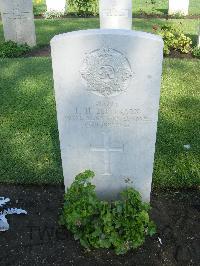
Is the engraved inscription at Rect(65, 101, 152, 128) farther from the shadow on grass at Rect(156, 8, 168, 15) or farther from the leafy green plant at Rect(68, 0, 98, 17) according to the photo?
the shadow on grass at Rect(156, 8, 168, 15)

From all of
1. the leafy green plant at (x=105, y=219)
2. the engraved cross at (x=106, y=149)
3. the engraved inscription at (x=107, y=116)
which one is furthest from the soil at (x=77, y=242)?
the engraved inscription at (x=107, y=116)

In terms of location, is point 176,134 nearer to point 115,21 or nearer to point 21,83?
point 21,83

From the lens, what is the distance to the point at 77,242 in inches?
137

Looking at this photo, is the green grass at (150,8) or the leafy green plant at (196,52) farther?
the green grass at (150,8)

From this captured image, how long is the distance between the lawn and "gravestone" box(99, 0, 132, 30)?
221 centimetres

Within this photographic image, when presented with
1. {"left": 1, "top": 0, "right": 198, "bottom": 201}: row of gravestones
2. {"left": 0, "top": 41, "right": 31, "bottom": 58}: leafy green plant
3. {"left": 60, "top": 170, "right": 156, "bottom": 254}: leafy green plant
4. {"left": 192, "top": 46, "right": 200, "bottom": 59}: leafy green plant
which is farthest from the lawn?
{"left": 60, "top": 170, "right": 156, "bottom": 254}: leafy green plant

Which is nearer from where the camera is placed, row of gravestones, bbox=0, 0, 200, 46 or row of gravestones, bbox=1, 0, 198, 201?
row of gravestones, bbox=1, 0, 198, 201

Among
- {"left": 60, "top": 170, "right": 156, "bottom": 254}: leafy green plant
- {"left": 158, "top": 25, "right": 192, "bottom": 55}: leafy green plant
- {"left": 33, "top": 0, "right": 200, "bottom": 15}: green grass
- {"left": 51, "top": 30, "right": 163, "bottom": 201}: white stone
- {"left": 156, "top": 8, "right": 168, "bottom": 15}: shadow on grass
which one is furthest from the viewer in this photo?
{"left": 156, "top": 8, "right": 168, "bottom": 15}: shadow on grass

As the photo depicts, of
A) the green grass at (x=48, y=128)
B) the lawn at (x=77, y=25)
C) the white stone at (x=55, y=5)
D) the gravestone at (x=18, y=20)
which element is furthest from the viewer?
the white stone at (x=55, y=5)

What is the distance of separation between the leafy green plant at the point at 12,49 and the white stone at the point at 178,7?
24.9ft

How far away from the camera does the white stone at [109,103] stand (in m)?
2.88

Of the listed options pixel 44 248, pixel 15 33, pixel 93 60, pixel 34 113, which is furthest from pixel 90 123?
pixel 15 33

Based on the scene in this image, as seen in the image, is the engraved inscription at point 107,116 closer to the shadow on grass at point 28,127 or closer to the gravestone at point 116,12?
the shadow on grass at point 28,127

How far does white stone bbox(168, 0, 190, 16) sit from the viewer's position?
15078mm
